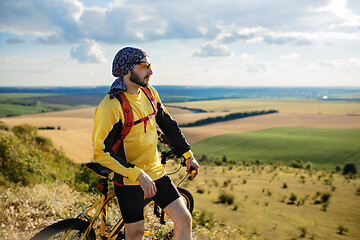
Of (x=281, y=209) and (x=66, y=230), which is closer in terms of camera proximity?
(x=66, y=230)

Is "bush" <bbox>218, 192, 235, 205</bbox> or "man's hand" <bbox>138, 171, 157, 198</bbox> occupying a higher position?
"man's hand" <bbox>138, 171, 157, 198</bbox>

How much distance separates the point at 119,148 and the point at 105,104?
0.39 m

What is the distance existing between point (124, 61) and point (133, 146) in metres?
0.71

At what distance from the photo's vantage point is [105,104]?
85.1 inches

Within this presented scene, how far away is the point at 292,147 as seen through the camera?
5478cm

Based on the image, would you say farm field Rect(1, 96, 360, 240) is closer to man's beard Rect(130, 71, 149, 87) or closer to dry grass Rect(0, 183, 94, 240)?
dry grass Rect(0, 183, 94, 240)

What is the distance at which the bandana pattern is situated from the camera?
2.32 metres

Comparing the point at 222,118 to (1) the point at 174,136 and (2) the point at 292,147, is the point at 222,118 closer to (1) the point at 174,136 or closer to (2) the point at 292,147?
(2) the point at 292,147

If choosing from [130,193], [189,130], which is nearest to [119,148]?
[130,193]

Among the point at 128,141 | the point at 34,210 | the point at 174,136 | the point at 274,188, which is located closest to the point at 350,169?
the point at 274,188

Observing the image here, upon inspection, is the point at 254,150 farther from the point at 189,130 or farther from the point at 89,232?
the point at 89,232

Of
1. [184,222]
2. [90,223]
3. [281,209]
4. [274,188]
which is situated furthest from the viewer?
[274,188]

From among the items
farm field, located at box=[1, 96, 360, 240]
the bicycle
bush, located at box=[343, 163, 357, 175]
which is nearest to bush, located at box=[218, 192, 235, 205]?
farm field, located at box=[1, 96, 360, 240]

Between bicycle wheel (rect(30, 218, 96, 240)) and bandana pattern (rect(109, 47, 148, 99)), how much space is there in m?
1.17
